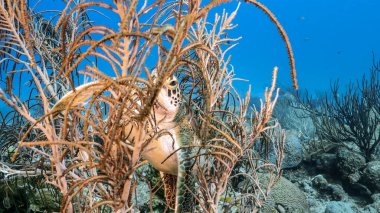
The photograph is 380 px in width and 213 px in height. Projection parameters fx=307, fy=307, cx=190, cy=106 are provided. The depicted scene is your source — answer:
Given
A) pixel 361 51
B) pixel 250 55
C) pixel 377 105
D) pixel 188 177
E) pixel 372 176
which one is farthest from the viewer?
pixel 250 55

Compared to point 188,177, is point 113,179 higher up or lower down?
lower down

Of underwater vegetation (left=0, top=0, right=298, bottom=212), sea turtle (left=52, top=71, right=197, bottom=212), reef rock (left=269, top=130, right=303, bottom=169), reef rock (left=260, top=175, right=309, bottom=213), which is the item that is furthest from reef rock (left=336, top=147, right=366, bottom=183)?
sea turtle (left=52, top=71, right=197, bottom=212)

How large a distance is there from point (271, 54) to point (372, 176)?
14496cm

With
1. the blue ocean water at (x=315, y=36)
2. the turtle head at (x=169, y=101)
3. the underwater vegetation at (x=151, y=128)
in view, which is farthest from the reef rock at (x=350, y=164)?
the blue ocean water at (x=315, y=36)

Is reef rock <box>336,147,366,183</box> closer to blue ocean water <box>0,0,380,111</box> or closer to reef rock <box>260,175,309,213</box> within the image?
reef rock <box>260,175,309,213</box>

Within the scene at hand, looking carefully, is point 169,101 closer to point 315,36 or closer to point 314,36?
point 314,36

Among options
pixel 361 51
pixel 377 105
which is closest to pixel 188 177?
pixel 377 105

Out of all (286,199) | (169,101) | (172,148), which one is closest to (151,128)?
(172,148)

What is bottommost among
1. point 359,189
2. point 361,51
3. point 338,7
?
point 359,189

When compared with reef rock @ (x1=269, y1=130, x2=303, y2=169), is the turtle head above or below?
below

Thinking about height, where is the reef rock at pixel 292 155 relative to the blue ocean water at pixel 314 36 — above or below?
below

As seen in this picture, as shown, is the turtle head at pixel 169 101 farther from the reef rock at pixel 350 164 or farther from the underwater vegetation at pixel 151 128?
the reef rock at pixel 350 164

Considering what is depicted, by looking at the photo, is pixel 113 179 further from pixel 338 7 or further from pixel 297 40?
pixel 338 7

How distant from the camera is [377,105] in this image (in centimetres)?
871
